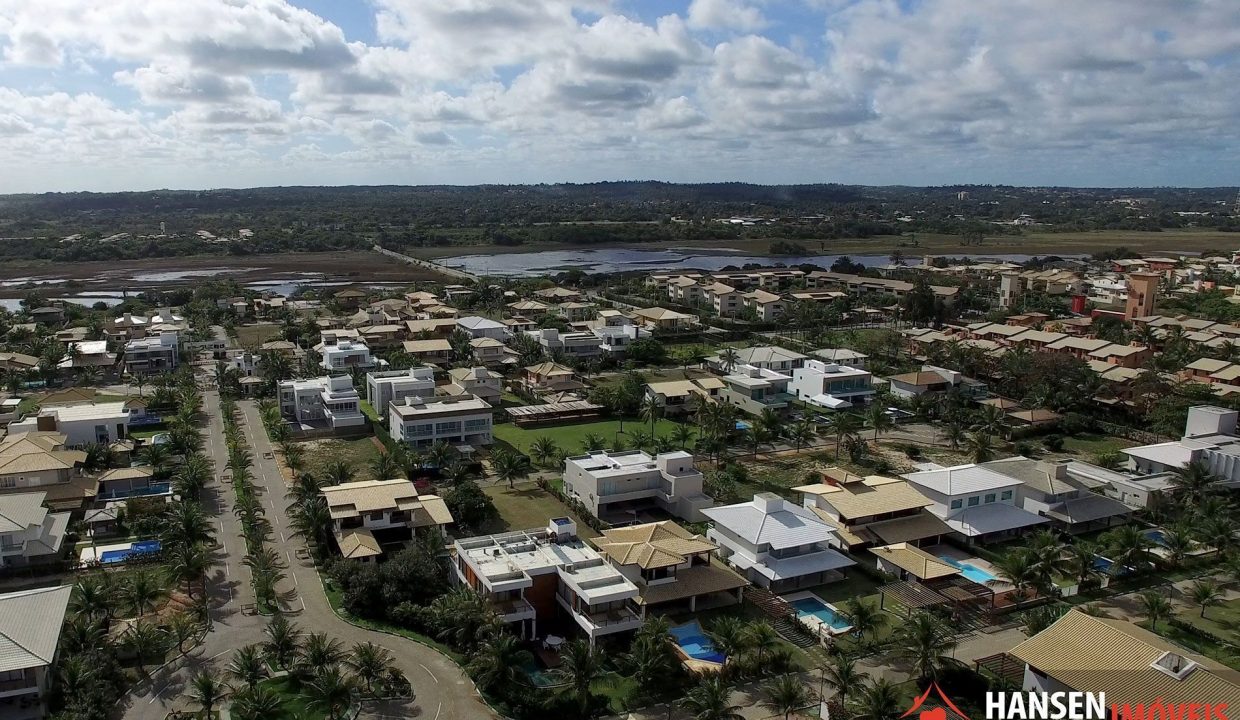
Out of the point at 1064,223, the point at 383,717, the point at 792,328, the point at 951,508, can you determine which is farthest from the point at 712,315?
the point at 1064,223

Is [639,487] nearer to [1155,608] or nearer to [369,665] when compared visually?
[369,665]

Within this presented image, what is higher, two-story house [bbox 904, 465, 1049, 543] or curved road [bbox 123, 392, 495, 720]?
two-story house [bbox 904, 465, 1049, 543]

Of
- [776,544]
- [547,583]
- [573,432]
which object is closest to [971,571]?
[776,544]

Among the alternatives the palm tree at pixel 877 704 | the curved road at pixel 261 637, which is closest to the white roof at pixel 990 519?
the palm tree at pixel 877 704

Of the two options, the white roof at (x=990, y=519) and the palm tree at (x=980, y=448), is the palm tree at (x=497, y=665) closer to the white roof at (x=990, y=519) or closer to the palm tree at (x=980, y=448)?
the white roof at (x=990, y=519)

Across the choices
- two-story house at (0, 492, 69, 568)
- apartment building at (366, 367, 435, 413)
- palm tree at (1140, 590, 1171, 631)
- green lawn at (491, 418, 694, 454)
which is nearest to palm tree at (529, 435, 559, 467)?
green lawn at (491, 418, 694, 454)

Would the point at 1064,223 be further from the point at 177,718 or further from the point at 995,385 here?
the point at 177,718

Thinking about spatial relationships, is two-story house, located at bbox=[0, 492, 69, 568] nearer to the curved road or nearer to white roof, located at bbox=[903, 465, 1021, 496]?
the curved road
